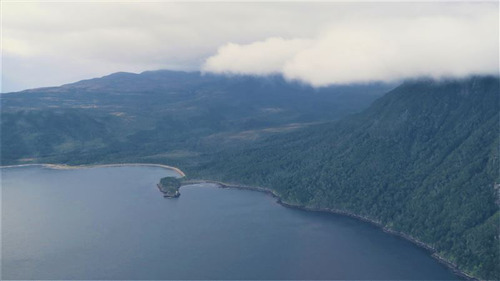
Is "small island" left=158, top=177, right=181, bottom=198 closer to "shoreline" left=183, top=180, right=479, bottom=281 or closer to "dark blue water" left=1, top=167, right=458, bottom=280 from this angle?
"dark blue water" left=1, top=167, right=458, bottom=280

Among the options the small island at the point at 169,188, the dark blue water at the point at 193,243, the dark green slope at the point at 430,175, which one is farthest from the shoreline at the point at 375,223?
the small island at the point at 169,188

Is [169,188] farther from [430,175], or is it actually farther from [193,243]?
[430,175]

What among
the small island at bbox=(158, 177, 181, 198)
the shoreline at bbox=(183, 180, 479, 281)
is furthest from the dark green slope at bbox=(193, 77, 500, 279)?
the small island at bbox=(158, 177, 181, 198)

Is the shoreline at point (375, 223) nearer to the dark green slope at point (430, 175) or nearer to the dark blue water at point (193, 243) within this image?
the dark green slope at point (430, 175)

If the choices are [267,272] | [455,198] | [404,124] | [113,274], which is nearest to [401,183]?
[455,198]

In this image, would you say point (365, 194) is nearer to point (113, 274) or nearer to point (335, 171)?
point (335, 171)

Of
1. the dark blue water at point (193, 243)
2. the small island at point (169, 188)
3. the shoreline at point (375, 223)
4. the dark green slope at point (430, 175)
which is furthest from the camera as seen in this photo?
the small island at point (169, 188)
